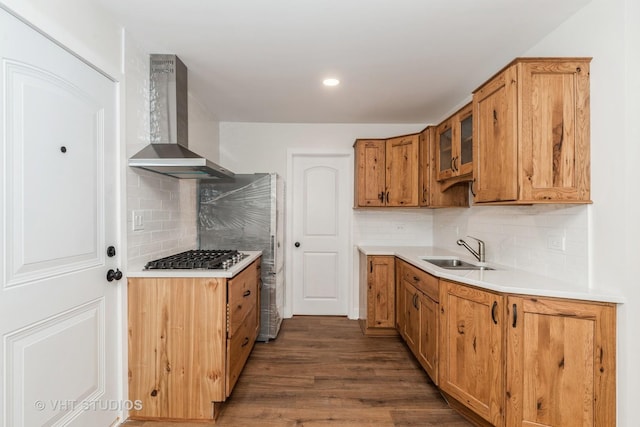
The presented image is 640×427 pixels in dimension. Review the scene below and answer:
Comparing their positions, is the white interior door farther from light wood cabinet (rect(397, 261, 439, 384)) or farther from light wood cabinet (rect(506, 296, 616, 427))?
light wood cabinet (rect(506, 296, 616, 427))

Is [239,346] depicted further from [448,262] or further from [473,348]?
[448,262]

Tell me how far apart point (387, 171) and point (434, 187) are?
0.56 metres

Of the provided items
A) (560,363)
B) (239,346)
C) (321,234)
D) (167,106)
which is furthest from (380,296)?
(167,106)

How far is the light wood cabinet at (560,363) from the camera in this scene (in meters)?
1.47

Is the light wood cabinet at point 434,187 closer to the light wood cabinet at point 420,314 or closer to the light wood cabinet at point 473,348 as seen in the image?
the light wood cabinet at point 420,314

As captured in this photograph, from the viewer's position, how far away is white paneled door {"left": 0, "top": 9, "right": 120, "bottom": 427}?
118cm

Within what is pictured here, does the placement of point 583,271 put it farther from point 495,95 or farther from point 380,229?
point 380,229

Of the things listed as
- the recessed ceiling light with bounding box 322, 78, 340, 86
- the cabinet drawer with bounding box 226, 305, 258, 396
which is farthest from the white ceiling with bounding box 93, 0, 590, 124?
the cabinet drawer with bounding box 226, 305, 258, 396

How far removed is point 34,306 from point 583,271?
109 inches

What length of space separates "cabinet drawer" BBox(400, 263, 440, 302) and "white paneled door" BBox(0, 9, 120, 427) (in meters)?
2.13

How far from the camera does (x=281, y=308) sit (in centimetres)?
356

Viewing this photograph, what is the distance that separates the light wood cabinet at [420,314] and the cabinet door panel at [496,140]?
77 centimetres

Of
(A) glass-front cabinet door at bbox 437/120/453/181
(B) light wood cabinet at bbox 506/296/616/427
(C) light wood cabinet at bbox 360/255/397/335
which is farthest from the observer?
(C) light wood cabinet at bbox 360/255/397/335

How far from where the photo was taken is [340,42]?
77.0 inches
